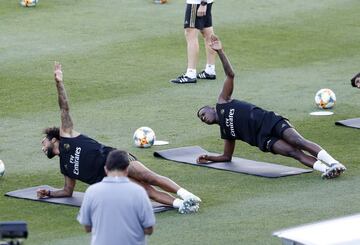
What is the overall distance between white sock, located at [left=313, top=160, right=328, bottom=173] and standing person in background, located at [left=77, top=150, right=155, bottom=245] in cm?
548

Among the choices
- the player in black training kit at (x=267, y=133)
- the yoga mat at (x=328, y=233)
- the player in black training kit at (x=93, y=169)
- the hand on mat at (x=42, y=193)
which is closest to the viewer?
the yoga mat at (x=328, y=233)

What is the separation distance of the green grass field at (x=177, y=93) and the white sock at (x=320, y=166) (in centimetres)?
18

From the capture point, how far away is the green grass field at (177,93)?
13062 millimetres

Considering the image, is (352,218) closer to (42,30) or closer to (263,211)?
(263,211)

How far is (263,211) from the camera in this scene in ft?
42.9

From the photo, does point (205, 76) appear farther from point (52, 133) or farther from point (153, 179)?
point (153, 179)

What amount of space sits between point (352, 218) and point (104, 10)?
20.6 metres

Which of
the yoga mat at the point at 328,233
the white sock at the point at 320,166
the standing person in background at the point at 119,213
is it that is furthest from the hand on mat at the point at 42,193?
the yoga mat at the point at 328,233

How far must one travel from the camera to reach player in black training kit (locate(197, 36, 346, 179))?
577 inches

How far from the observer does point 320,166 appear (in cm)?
1458

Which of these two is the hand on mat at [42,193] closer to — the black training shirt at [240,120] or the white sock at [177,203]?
the white sock at [177,203]

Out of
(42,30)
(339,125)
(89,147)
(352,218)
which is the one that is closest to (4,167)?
(89,147)

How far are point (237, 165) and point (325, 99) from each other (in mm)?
3969

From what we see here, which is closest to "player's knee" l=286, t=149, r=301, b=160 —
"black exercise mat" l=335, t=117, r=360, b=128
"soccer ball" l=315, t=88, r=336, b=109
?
"black exercise mat" l=335, t=117, r=360, b=128
